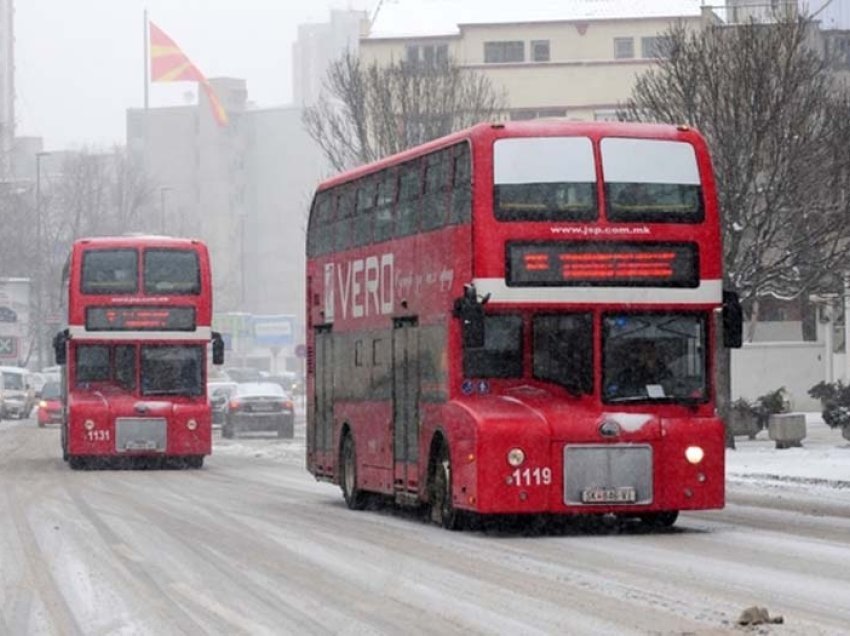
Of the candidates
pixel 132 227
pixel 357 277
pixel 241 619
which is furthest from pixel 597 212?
pixel 132 227

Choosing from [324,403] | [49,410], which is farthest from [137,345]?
[49,410]

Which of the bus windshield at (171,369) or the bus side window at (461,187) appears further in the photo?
the bus windshield at (171,369)

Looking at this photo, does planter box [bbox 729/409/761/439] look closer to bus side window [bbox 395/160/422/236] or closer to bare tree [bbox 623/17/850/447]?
bare tree [bbox 623/17/850/447]

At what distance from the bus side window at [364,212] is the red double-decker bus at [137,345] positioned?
1367cm

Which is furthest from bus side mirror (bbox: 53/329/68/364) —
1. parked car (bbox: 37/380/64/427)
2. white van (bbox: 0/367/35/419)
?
white van (bbox: 0/367/35/419)

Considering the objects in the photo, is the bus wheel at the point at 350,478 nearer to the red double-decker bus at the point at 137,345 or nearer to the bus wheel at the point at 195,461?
the red double-decker bus at the point at 137,345

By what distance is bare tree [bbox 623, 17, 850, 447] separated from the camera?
4188 centimetres

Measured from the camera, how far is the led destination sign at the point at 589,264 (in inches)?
874

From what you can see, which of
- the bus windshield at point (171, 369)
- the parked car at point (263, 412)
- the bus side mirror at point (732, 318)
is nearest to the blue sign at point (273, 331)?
the parked car at point (263, 412)

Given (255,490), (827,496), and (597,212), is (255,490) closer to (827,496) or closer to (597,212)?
(827,496)

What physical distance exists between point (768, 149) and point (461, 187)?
2044 centimetres

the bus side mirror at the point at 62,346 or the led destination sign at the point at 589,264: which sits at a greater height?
the led destination sign at the point at 589,264

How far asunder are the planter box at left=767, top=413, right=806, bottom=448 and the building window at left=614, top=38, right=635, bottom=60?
56243 millimetres

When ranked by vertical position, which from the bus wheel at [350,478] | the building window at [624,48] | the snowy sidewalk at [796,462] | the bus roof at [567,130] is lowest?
the snowy sidewalk at [796,462]
